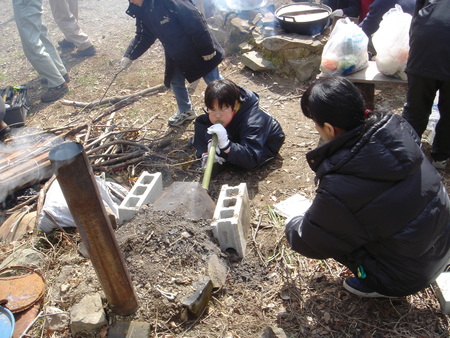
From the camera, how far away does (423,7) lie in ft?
11.1

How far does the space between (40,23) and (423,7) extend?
5.95m

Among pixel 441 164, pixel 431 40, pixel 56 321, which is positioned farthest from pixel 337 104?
pixel 441 164

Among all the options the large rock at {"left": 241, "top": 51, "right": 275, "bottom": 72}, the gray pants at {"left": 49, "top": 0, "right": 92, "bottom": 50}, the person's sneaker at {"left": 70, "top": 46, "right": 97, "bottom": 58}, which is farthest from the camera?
the person's sneaker at {"left": 70, "top": 46, "right": 97, "bottom": 58}

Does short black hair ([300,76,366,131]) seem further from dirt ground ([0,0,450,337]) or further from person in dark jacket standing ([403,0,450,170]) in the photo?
person in dark jacket standing ([403,0,450,170])

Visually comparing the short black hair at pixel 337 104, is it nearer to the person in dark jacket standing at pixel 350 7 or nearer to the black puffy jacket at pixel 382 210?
the black puffy jacket at pixel 382 210

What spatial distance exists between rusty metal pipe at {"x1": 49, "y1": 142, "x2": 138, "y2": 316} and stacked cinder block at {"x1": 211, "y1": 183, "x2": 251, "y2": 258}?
0.81 meters

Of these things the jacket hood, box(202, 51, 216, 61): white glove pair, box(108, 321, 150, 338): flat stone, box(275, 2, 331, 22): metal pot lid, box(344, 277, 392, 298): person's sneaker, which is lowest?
box(344, 277, 392, 298): person's sneaker

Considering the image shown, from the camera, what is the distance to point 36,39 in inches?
257

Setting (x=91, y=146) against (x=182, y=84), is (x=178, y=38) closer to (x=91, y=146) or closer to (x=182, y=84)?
(x=182, y=84)

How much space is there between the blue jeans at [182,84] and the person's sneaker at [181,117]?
63 mm

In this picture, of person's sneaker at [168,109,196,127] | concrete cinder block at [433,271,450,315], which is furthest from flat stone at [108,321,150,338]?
person's sneaker at [168,109,196,127]

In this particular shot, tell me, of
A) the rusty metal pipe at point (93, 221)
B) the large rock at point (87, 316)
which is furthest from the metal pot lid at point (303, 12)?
the large rock at point (87, 316)

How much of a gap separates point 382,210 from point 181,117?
3.74 metres

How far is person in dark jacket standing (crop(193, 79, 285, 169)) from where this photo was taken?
3.91 meters
